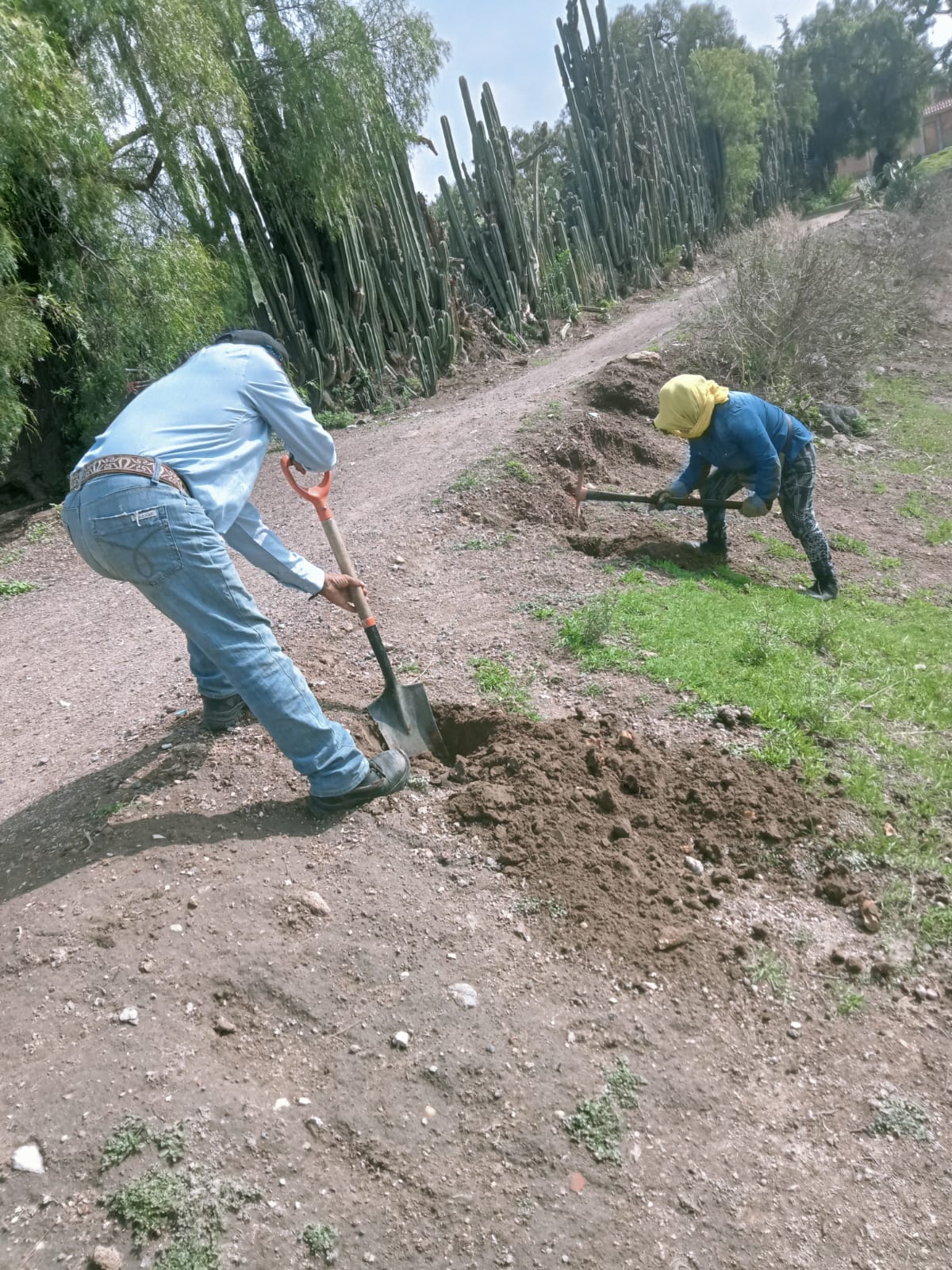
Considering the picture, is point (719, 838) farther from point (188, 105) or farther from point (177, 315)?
point (188, 105)

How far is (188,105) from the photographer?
1016 cm

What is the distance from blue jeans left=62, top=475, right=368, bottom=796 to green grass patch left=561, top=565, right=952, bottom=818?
Answer: 81.1 inches

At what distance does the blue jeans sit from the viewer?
2.85 meters

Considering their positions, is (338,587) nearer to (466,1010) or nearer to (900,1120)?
(466,1010)

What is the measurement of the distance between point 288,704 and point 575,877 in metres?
1.22

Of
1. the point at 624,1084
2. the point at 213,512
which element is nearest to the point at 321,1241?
the point at 624,1084

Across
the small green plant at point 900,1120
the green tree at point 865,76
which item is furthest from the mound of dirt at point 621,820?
the green tree at point 865,76

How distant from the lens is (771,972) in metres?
3.13

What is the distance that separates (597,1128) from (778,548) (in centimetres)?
581

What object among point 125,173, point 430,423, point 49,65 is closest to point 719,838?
point 430,423

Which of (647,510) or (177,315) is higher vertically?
(177,315)

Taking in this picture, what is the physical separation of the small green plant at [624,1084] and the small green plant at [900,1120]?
70 cm

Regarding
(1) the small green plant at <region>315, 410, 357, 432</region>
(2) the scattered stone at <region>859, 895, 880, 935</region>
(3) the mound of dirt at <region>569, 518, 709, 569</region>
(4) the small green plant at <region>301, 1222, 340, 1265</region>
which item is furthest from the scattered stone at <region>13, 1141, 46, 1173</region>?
(1) the small green plant at <region>315, 410, 357, 432</region>

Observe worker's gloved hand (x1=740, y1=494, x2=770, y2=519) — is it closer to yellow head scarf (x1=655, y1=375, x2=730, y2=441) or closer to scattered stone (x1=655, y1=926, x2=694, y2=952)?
yellow head scarf (x1=655, y1=375, x2=730, y2=441)
